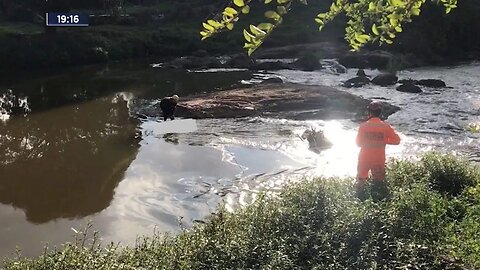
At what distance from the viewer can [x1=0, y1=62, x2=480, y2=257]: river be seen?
35.2ft

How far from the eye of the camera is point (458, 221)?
828 cm

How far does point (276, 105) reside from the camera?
802 inches

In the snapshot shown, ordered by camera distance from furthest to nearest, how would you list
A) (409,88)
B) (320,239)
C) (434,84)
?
(434,84) → (409,88) → (320,239)

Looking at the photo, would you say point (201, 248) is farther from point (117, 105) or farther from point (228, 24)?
point (117, 105)

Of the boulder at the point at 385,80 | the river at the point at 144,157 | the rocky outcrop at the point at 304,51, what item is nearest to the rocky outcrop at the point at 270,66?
the rocky outcrop at the point at 304,51

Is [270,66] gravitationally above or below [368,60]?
below

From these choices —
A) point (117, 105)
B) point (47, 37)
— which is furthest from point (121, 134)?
point (47, 37)

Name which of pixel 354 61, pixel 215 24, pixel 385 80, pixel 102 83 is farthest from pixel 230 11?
pixel 354 61

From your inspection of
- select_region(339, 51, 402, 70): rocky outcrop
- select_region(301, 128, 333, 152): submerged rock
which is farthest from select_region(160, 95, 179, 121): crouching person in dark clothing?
select_region(339, 51, 402, 70): rocky outcrop

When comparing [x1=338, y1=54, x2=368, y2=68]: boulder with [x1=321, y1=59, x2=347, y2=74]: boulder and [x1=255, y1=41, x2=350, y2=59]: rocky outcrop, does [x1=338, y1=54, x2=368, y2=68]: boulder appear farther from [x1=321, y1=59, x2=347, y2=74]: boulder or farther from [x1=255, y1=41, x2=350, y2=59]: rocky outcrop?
[x1=255, y1=41, x2=350, y2=59]: rocky outcrop

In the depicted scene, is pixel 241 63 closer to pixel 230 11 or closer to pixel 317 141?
pixel 317 141

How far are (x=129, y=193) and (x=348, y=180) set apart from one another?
5124 mm
